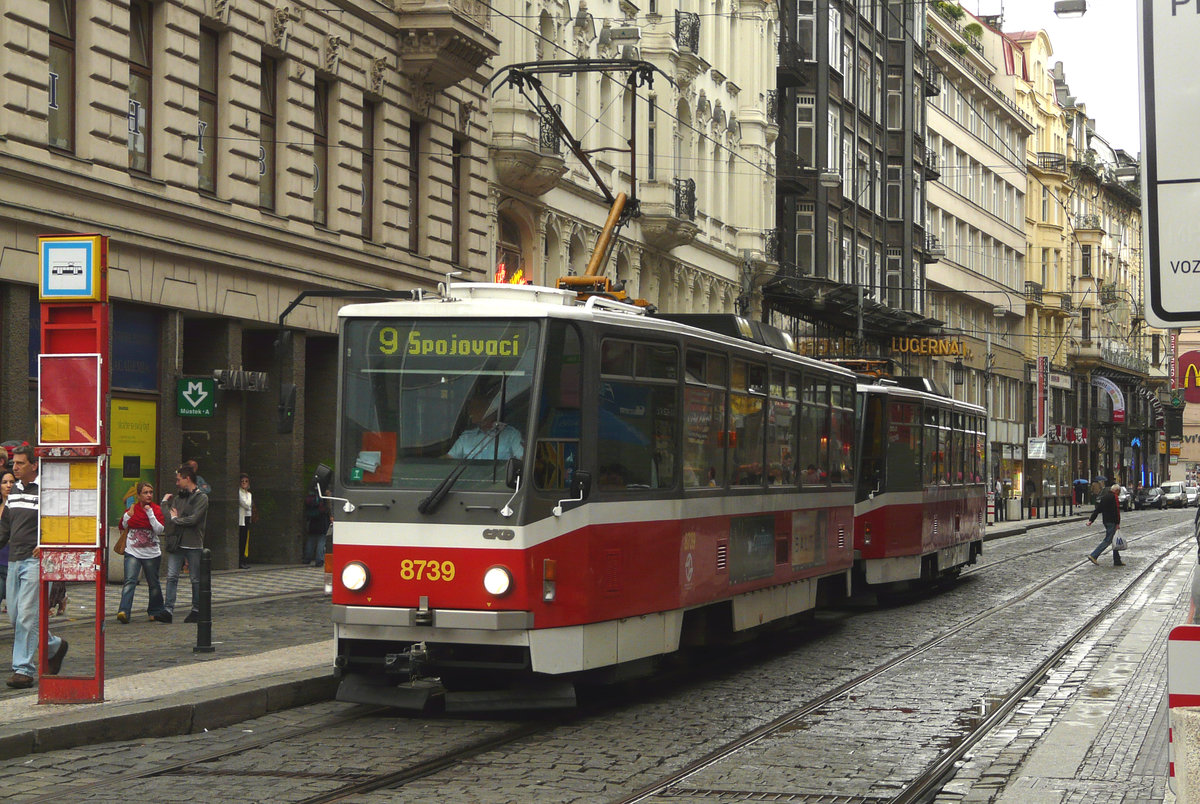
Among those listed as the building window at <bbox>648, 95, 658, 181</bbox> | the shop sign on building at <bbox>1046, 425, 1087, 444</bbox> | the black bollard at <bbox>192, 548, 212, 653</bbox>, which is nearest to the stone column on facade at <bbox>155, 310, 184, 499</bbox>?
the black bollard at <bbox>192, 548, 212, 653</bbox>

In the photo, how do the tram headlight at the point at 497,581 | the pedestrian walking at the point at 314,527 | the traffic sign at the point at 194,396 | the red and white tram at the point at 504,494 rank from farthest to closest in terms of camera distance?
the pedestrian walking at the point at 314,527 < the traffic sign at the point at 194,396 < the red and white tram at the point at 504,494 < the tram headlight at the point at 497,581

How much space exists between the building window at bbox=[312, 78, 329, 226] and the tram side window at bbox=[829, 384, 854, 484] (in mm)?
11889

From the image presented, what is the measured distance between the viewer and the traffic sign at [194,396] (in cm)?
2461

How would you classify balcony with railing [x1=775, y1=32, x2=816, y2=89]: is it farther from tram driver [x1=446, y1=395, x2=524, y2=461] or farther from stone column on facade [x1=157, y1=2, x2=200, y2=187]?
tram driver [x1=446, y1=395, x2=524, y2=461]

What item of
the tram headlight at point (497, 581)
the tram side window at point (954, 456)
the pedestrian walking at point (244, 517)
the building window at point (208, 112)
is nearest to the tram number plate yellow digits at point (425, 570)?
the tram headlight at point (497, 581)

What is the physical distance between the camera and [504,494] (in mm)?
11414

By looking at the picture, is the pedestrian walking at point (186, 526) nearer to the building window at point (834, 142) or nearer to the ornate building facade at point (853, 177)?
the ornate building facade at point (853, 177)

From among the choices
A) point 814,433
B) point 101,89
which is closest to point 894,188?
point 101,89

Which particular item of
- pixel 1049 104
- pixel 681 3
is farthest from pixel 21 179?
pixel 1049 104

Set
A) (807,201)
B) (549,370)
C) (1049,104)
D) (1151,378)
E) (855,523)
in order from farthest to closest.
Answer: (1151,378)
(1049,104)
(807,201)
(855,523)
(549,370)

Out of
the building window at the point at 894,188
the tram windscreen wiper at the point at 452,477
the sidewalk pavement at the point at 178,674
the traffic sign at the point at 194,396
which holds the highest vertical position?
the building window at the point at 894,188

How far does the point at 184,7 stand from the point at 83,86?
2947 millimetres

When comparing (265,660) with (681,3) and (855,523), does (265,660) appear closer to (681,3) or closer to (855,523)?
(855,523)

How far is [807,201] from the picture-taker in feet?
183
